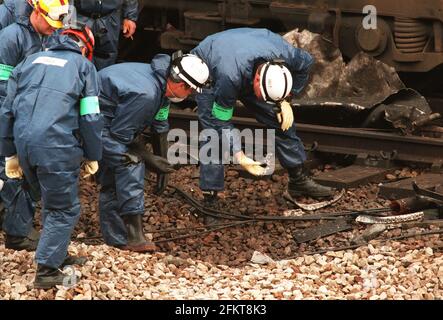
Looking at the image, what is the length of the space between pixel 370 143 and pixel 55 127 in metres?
4.38

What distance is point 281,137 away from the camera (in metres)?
10.4

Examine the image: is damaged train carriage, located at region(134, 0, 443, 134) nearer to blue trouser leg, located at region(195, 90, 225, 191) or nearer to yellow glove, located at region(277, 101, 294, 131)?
yellow glove, located at region(277, 101, 294, 131)

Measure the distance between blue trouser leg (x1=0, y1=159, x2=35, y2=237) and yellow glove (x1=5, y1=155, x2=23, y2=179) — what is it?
864 mm

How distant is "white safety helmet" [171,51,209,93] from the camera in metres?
8.63

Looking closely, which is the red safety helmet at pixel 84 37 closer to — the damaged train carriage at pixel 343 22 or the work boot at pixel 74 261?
the work boot at pixel 74 261

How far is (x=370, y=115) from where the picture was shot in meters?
11.5

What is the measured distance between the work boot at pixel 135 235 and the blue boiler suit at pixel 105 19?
2866 millimetres

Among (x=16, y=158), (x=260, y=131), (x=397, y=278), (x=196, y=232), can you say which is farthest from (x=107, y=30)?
(x=397, y=278)

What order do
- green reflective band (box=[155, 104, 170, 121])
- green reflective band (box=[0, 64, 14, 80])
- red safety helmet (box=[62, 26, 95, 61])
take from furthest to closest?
green reflective band (box=[155, 104, 170, 121]) → green reflective band (box=[0, 64, 14, 80]) → red safety helmet (box=[62, 26, 95, 61])

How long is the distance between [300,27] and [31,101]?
17.2ft

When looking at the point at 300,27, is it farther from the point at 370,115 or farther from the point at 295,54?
the point at 295,54

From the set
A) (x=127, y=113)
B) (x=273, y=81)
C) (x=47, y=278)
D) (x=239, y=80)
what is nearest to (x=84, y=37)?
(x=127, y=113)

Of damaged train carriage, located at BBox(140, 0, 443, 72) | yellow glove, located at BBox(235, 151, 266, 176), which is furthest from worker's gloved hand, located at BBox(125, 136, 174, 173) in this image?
damaged train carriage, located at BBox(140, 0, 443, 72)

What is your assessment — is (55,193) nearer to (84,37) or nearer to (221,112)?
(84,37)
